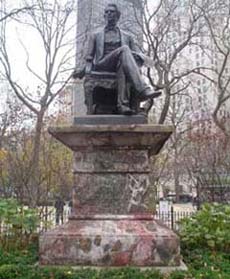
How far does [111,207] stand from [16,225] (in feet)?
8.48

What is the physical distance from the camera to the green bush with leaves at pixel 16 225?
27.0ft

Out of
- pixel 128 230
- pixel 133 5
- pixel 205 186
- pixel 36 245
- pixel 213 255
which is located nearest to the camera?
pixel 128 230

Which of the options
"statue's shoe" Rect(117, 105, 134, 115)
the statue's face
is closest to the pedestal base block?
"statue's shoe" Rect(117, 105, 134, 115)

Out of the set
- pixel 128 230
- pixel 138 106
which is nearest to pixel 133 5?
pixel 138 106

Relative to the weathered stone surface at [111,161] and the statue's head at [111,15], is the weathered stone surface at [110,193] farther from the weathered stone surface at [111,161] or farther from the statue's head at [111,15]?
the statue's head at [111,15]

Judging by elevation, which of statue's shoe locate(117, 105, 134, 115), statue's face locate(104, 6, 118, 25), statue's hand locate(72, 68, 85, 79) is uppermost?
statue's face locate(104, 6, 118, 25)

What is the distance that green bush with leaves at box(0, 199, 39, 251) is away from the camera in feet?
27.0

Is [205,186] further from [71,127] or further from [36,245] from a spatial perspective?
[71,127]

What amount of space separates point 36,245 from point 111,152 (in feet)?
8.18

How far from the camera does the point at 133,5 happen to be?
18.1 metres

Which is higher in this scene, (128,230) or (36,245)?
(128,230)

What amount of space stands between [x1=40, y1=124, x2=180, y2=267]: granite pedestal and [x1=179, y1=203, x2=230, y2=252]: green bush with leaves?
166 cm

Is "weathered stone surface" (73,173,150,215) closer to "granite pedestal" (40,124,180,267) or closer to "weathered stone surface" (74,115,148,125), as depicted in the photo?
"granite pedestal" (40,124,180,267)

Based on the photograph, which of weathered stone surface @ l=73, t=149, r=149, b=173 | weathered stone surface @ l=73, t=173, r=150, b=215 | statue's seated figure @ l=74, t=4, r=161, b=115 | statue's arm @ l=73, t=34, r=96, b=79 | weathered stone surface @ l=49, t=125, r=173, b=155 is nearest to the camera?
weathered stone surface @ l=49, t=125, r=173, b=155
